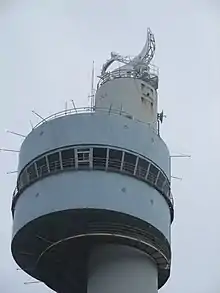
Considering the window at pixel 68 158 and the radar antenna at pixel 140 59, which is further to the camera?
the radar antenna at pixel 140 59

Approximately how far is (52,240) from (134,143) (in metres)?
8.56

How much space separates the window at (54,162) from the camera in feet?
166

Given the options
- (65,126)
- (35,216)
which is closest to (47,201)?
(35,216)

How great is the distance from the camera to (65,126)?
5178 cm

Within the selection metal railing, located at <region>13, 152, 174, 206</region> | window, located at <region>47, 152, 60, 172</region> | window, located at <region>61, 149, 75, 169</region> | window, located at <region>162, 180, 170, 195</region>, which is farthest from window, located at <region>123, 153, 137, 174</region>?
window, located at <region>47, 152, 60, 172</region>

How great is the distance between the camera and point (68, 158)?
166 ft

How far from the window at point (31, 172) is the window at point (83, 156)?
10.8 feet

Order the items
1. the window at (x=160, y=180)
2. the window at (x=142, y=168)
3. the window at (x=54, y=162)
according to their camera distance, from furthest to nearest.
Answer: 1. the window at (x=160, y=180)
2. the window at (x=142, y=168)
3. the window at (x=54, y=162)

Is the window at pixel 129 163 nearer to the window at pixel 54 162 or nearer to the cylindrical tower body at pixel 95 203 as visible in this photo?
the cylindrical tower body at pixel 95 203

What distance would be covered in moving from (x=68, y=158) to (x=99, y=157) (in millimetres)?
2060

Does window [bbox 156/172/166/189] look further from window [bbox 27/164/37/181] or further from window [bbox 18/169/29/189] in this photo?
window [bbox 18/169/29/189]

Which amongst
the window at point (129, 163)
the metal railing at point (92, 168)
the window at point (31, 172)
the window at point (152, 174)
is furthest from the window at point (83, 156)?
the window at point (152, 174)

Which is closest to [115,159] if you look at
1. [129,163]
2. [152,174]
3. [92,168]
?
[129,163]

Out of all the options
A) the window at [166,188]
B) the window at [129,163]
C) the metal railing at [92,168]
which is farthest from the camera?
the window at [166,188]
